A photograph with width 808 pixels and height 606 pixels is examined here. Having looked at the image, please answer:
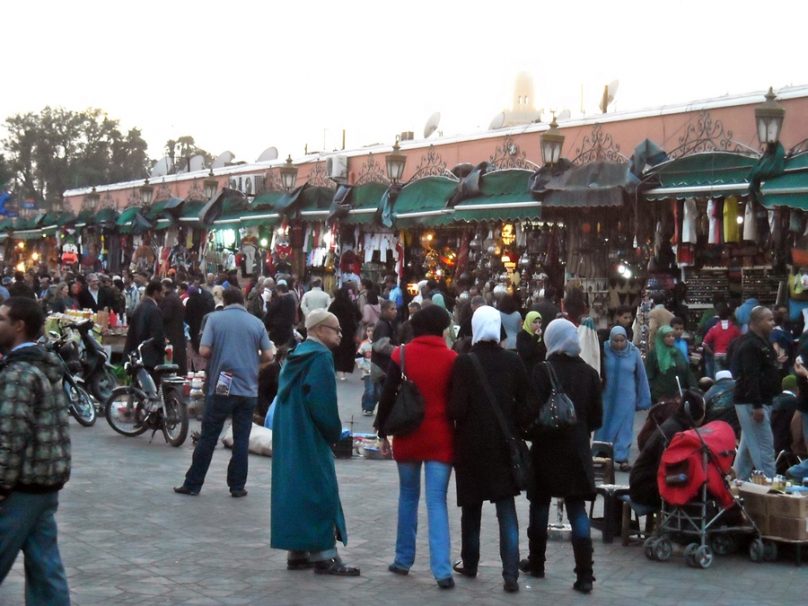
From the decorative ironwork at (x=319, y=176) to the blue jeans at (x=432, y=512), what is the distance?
64.0 feet

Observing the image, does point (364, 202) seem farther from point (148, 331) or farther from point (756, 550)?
point (756, 550)

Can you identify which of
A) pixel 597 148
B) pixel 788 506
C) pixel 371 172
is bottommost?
pixel 788 506

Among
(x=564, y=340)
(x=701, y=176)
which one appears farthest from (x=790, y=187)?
(x=564, y=340)

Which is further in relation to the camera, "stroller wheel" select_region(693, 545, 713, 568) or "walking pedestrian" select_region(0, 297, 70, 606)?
"stroller wheel" select_region(693, 545, 713, 568)

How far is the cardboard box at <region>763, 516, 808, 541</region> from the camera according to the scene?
8.23 metres

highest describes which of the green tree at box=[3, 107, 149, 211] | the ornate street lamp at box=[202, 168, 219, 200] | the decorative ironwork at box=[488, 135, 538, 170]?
the green tree at box=[3, 107, 149, 211]

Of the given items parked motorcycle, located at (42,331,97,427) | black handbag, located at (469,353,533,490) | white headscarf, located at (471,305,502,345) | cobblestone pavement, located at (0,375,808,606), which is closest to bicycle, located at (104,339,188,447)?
parked motorcycle, located at (42,331,97,427)

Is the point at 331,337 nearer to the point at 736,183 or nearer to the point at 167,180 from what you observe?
the point at 736,183

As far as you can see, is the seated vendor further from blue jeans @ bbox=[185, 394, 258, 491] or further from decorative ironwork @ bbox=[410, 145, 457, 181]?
decorative ironwork @ bbox=[410, 145, 457, 181]

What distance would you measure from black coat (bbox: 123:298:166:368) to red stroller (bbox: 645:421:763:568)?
24.3 ft

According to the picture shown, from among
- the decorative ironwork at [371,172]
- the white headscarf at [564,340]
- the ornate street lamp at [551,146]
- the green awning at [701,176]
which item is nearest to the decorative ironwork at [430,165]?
the decorative ironwork at [371,172]

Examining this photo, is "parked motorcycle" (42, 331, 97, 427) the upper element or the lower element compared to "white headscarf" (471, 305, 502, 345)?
lower

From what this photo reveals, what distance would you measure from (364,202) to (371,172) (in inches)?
106

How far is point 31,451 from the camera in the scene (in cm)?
532
